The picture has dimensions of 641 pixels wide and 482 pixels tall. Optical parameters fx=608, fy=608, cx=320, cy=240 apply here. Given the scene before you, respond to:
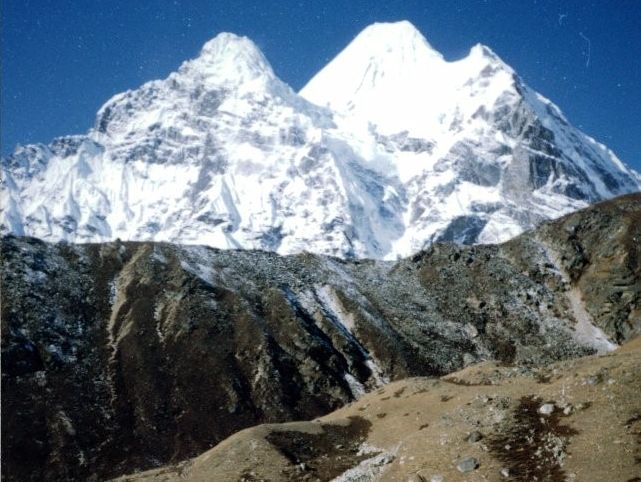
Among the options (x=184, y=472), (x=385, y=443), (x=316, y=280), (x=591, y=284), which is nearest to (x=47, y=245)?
(x=316, y=280)

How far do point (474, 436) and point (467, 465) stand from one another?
3177 millimetres

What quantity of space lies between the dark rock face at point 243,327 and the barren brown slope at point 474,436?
39392 millimetres

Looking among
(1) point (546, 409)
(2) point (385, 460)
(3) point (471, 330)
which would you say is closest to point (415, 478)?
(2) point (385, 460)

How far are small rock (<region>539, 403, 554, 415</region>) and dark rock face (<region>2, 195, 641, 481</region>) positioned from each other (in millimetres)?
57522

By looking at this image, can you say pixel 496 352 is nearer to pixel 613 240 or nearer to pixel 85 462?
pixel 613 240

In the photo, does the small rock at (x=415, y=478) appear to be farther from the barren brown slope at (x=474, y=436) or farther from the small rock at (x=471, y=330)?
the small rock at (x=471, y=330)

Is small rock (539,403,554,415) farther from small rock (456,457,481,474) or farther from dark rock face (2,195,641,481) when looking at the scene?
dark rock face (2,195,641,481)

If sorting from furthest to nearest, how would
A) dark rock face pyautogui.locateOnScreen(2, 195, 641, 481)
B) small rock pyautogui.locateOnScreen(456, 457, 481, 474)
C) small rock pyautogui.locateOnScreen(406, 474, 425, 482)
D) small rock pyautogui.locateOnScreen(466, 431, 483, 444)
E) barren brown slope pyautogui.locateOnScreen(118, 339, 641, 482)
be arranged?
dark rock face pyautogui.locateOnScreen(2, 195, 641, 481) → small rock pyautogui.locateOnScreen(466, 431, 483, 444) → small rock pyautogui.locateOnScreen(406, 474, 425, 482) → small rock pyautogui.locateOnScreen(456, 457, 481, 474) → barren brown slope pyautogui.locateOnScreen(118, 339, 641, 482)

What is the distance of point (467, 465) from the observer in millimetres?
32906

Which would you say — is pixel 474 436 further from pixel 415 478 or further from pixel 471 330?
pixel 471 330

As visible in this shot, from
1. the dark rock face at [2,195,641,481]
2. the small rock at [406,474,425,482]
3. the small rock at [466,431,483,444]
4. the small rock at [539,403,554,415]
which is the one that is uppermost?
the dark rock face at [2,195,641,481]

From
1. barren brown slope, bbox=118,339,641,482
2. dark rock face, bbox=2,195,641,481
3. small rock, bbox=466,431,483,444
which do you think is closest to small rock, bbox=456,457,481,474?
barren brown slope, bbox=118,339,641,482

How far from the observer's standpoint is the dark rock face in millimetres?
84938

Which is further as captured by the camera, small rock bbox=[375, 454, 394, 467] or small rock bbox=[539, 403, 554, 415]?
small rock bbox=[375, 454, 394, 467]
